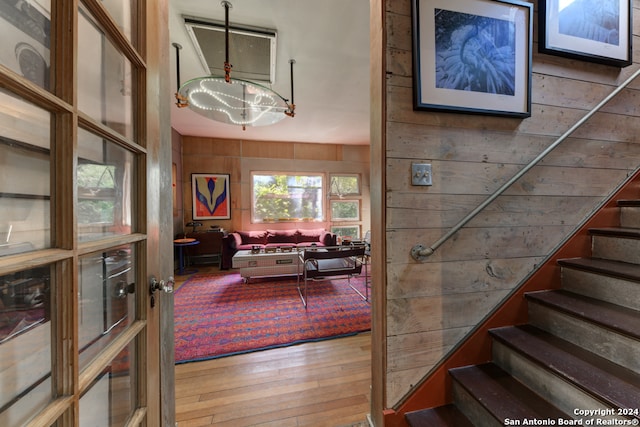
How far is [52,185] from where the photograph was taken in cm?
51

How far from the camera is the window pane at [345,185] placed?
5941 mm

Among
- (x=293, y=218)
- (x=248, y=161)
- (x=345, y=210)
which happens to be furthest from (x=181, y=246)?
(x=345, y=210)

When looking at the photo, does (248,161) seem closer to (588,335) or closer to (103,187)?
(103,187)

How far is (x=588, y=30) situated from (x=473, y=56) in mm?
840

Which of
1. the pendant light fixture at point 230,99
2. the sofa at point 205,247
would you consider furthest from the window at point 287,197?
the pendant light fixture at point 230,99

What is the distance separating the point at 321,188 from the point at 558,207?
4744mm

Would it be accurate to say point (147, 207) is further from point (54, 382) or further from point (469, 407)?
point (469, 407)

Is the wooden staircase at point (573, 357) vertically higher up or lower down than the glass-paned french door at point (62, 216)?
lower down

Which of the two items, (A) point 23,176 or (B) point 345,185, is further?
Answer: (B) point 345,185

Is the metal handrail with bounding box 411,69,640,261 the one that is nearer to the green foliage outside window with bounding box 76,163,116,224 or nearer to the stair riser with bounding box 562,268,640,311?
the stair riser with bounding box 562,268,640,311

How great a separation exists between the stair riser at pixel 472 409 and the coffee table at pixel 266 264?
261cm

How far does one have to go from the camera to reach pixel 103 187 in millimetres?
714

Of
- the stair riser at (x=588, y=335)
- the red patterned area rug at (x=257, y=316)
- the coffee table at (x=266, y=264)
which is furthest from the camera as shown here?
the coffee table at (x=266, y=264)

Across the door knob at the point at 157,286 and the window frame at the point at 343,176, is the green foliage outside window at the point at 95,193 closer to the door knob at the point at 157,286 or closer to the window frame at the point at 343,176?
the door knob at the point at 157,286
